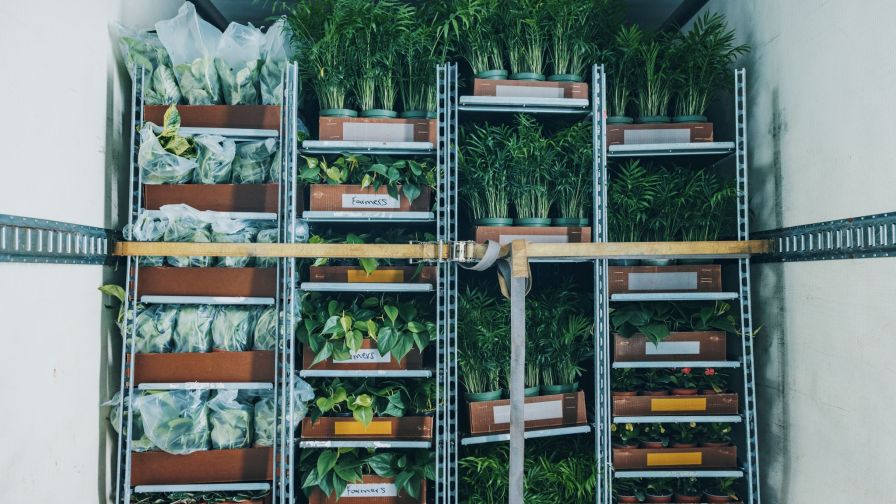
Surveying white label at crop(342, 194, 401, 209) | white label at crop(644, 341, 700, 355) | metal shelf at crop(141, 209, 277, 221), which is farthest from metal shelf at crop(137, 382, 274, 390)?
white label at crop(644, 341, 700, 355)

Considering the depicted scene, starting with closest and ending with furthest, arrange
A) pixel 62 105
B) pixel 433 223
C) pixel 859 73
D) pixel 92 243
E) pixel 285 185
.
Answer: pixel 859 73, pixel 62 105, pixel 92 243, pixel 285 185, pixel 433 223

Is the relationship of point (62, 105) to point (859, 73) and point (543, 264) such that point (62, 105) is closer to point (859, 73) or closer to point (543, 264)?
point (543, 264)

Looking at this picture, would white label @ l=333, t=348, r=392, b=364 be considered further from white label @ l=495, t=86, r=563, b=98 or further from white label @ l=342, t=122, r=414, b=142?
white label @ l=495, t=86, r=563, b=98

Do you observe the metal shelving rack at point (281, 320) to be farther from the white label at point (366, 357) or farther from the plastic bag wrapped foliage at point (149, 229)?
the white label at point (366, 357)

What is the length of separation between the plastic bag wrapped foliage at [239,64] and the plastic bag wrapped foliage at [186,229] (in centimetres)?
57

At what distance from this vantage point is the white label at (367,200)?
111 inches

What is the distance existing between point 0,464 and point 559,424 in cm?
216

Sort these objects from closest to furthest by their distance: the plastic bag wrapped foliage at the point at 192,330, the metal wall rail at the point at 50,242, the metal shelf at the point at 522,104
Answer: the metal wall rail at the point at 50,242, the plastic bag wrapped foliage at the point at 192,330, the metal shelf at the point at 522,104

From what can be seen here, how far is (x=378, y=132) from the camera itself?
2848 millimetres

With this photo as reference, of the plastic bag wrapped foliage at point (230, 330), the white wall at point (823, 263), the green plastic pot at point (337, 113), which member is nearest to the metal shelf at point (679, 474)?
the white wall at point (823, 263)

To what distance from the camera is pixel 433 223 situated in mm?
3104

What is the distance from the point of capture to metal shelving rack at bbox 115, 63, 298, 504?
2639 mm

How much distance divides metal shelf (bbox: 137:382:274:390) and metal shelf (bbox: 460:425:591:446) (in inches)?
36.4

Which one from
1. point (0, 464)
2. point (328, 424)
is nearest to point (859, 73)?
point (328, 424)
